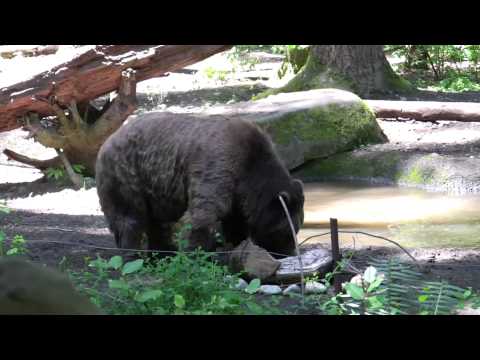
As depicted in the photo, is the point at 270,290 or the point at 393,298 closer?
the point at 393,298

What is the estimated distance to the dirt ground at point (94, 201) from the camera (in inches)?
340

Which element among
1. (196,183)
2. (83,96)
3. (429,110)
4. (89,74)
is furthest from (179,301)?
(429,110)

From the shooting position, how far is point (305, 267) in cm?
771

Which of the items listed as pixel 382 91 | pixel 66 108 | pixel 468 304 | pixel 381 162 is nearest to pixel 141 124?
pixel 468 304

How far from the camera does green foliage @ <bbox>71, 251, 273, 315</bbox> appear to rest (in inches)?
226

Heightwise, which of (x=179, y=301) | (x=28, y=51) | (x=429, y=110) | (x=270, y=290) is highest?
(x=28, y=51)

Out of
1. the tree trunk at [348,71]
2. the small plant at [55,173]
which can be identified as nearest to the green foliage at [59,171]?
the small plant at [55,173]

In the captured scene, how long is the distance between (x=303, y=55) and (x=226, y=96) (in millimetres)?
2522

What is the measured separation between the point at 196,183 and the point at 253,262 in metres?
1.20

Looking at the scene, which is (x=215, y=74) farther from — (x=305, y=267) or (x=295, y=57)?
(x=305, y=267)

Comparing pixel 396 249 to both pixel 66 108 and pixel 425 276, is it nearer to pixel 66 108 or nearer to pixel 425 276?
pixel 425 276

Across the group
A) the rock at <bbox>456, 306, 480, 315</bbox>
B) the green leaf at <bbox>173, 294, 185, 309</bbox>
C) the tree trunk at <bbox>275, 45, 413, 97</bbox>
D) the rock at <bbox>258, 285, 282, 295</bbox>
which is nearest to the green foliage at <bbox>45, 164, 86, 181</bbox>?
the tree trunk at <bbox>275, 45, 413, 97</bbox>

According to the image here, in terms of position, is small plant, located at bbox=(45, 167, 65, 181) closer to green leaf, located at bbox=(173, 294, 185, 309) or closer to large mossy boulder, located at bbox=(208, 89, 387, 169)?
large mossy boulder, located at bbox=(208, 89, 387, 169)

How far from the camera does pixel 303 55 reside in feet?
71.8
